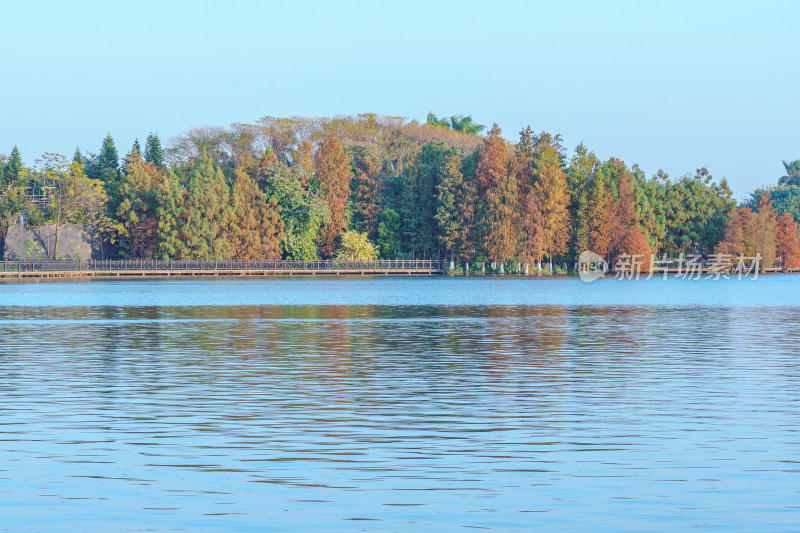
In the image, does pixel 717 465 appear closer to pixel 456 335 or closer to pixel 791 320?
pixel 456 335

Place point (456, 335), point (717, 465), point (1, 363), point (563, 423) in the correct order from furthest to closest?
point (456, 335), point (1, 363), point (563, 423), point (717, 465)

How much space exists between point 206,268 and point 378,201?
19671mm

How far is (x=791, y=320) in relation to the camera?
40.9 metres

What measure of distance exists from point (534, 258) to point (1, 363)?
81.3 meters

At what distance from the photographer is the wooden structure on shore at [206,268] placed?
95875mm

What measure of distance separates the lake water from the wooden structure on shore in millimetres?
65072

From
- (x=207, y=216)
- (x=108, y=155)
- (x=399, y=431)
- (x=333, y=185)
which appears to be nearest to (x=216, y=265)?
(x=207, y=216)

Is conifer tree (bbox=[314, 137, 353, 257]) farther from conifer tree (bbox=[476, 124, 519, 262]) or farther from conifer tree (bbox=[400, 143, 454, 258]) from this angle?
conifer tree (bbox=[476, 124, 519, 262])

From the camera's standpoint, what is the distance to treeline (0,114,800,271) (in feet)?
328

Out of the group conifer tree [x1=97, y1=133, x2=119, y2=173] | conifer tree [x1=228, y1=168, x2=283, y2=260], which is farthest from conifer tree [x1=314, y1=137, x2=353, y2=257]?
conifer tree [x1=97, y1=133, x2=119, y2=173]

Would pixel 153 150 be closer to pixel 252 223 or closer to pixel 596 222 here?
pixel 252 223

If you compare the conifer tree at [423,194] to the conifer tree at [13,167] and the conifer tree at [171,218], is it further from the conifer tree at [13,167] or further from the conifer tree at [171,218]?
the conifer tree at [13,167]

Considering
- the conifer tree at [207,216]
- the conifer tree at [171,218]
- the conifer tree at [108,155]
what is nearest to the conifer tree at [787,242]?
the conifer tree at [207,216]

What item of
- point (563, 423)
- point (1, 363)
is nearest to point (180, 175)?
point (1, 363)
